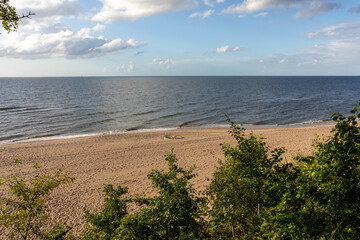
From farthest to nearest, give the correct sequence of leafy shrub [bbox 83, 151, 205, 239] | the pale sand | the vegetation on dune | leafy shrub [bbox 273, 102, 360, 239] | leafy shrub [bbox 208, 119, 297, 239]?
the pale sand, leafy shrub [bbox 208, 119, 297, 239], leafy shrub [bbox 83, 151, 205, 239], the vegetation on dune, leafy shrub [bbox 273, 102, 360, 239]

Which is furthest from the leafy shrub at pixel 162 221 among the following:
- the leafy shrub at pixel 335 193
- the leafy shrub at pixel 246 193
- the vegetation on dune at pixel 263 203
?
the leafy shrub at pixel 335 193

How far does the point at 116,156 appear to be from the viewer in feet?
80.0

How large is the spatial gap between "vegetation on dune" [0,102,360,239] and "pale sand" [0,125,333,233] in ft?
30.2

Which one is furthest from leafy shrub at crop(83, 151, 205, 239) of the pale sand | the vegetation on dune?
the pale sand

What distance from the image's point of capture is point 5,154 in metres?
24.9

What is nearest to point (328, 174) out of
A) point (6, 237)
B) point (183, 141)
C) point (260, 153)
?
point (260, 153)

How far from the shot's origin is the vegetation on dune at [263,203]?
156 inches

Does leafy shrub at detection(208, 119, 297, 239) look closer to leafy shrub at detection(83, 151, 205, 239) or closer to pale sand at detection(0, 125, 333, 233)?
leafy shrub at detection(83, 151, 205, 239)

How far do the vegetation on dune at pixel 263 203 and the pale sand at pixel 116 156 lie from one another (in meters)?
9.21

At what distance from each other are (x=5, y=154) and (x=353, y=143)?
30.2 meters

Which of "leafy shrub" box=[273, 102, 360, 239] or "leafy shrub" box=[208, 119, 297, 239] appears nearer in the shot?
"leafy shrub" box=[273, 102, 360, 239]

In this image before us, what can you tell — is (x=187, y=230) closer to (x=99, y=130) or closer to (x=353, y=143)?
(x=353, y=143)

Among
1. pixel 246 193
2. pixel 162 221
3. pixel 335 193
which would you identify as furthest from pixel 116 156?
pixel 335 193

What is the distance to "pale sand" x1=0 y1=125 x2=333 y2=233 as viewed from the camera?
16.4 metres
